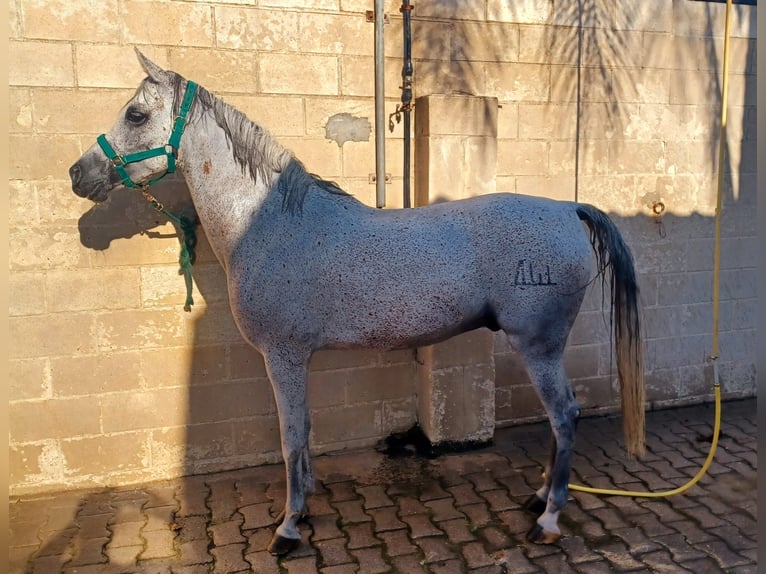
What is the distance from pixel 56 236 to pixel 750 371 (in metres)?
4.48

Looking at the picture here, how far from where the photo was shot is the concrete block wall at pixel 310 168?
9.93 feet

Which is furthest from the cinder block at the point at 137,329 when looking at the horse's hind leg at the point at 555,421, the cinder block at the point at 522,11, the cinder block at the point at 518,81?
the cinder block at the point at 522,11

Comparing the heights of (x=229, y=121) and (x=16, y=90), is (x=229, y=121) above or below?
below


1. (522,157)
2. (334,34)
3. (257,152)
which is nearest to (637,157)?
(522,157)

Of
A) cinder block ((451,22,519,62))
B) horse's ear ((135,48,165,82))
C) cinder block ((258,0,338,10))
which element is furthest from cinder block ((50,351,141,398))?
cinder block ((451,22,519,62))

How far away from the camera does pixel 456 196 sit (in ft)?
11.2

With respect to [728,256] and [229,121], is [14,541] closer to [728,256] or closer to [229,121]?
[229,121]

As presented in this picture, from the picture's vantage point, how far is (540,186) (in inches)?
149

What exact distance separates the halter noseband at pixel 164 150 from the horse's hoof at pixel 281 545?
5.19ft

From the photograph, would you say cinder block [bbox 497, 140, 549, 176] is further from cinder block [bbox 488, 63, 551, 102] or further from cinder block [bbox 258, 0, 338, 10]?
cinder block [bbox 258, 0, 338, 10]

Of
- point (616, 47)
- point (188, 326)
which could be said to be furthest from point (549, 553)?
point (616, 47)

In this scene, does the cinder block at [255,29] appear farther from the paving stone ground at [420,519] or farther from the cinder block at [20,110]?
the paving stone ground at [420,519]

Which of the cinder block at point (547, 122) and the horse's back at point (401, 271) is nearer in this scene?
the horse's back at point (401, 271)

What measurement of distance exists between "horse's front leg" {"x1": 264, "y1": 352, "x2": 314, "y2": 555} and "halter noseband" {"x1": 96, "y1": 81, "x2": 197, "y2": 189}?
2.96 feet
